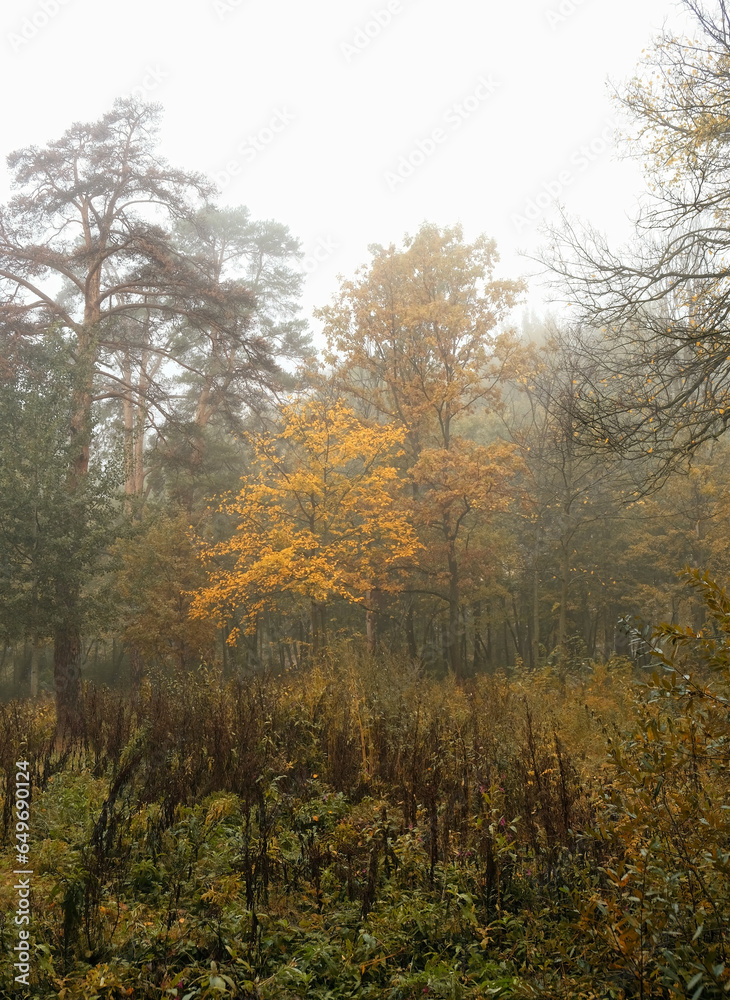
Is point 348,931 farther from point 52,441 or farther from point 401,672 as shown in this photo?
point 52,441

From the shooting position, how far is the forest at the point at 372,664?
119 inches

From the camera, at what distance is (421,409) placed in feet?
53.7

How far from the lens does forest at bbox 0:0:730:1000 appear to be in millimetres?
3016

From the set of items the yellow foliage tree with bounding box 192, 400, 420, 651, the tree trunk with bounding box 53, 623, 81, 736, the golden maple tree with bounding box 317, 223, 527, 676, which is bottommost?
the tree trunk with bounding box 53, 623, 81, 736

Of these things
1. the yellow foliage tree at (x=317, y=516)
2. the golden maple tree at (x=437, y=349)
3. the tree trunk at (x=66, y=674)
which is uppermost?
the golden maple tree at (x=437, y=349)

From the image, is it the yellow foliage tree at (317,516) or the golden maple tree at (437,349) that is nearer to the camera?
the yellow foliage tree at (317,516)

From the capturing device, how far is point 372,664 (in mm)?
9586

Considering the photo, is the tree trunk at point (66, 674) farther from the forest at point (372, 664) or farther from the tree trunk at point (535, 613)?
the tree trunk at point (535, 613)

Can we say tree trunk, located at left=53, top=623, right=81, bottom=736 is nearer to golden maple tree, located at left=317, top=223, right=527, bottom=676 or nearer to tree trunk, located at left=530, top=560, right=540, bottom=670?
golden maple tree, located at left=317, top=223, right=527, bottom=676

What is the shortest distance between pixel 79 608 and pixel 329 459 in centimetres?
604

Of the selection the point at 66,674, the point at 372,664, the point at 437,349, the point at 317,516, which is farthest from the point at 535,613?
the point at 66,674

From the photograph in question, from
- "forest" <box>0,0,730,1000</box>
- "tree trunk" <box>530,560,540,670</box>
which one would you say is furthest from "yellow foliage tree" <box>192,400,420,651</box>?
"tree trunk" <box>530,560,540,670</box>

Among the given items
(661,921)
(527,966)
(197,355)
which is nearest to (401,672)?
(527,966)

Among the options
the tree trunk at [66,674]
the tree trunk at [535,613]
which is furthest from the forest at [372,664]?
the tree trunk at [535,613]
